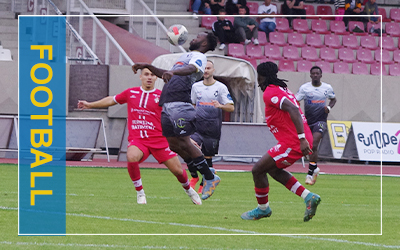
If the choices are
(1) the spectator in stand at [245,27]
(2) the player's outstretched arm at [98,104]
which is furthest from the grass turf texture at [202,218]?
(1) the spectator in stand at [245,27]

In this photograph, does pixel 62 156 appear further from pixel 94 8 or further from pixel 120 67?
pixel 94 8

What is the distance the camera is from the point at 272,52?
25.7 metres

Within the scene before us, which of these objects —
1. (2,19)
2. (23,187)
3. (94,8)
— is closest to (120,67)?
(94,8)

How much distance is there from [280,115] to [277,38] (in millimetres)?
19164

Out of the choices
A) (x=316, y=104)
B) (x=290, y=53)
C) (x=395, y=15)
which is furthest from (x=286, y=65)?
(x=316, y=104)

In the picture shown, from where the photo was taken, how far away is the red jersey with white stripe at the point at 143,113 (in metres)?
9.33

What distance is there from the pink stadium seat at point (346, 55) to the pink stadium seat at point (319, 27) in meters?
1.12

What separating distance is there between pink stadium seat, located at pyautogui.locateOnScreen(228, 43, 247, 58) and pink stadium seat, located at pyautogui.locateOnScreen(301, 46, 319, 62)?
103 inches

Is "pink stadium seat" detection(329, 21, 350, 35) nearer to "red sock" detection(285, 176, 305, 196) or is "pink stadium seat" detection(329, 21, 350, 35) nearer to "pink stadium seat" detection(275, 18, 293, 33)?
"pink stadium seat" detection(275, 18, 293, 33)

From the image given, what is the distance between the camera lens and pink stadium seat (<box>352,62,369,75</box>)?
86.2ft

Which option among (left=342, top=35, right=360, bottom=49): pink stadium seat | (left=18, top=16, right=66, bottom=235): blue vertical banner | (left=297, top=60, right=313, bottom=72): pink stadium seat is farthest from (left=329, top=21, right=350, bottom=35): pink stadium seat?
(left=18, top=16, right=66, bottom=235): blue vertical banner

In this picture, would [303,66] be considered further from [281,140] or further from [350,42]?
[281,140]

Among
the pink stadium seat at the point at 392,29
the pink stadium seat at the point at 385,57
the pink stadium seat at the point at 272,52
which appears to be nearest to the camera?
the pink stadium seat at the point at 272,52

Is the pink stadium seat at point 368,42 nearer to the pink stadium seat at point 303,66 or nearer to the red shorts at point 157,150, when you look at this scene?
the pink stadium seat at point 303,66
